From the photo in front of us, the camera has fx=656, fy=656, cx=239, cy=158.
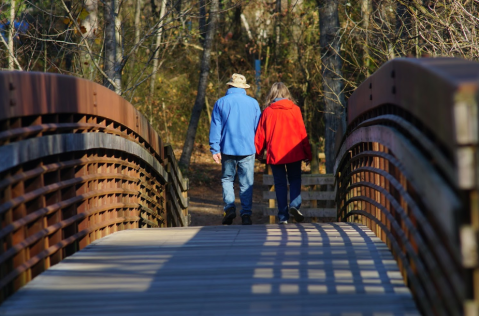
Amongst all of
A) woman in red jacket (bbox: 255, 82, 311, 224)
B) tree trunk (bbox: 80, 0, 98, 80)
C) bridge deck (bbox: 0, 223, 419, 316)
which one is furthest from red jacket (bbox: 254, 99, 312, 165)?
tree trunk (bbox: 80, 0, 98, 80)

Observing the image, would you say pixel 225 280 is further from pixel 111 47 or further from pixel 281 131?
pixel 111 47

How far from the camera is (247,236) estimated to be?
5.11 meters

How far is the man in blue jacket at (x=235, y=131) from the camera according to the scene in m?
7.34

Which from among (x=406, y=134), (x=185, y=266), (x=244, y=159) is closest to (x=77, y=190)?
(x=185, y=266)

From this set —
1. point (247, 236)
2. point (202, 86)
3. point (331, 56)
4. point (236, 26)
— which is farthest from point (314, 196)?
point (236, 26)

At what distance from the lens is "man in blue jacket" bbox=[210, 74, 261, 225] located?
24.1ft

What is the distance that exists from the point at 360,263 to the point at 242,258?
0.74 metres

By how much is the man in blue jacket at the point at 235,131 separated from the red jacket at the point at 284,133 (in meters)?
0.23

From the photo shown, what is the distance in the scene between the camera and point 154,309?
3.06 meters

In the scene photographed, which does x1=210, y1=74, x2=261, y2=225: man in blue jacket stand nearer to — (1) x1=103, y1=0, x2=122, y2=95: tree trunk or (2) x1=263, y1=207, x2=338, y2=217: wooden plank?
(1) x1=103, y1=0, x2=122, y2=95: tree trunk

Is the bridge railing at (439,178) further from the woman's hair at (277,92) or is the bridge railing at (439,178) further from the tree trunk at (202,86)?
the tree trunk at (202,86)

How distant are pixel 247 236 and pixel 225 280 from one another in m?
1.59

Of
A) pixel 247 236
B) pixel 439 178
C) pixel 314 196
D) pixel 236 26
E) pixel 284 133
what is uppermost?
pixel 236 26

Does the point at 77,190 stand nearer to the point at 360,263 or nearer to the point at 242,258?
the point at 242,258
